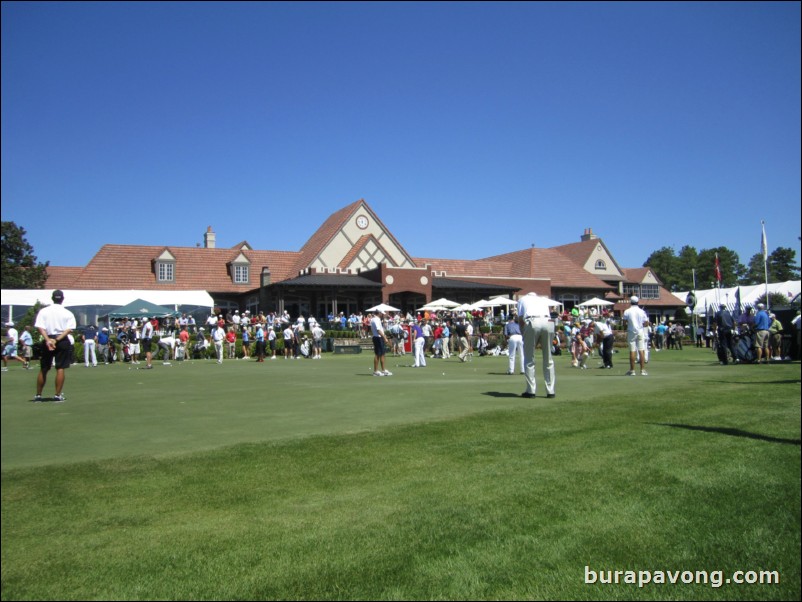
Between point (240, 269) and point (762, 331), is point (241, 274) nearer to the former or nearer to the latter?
point (240, 269)

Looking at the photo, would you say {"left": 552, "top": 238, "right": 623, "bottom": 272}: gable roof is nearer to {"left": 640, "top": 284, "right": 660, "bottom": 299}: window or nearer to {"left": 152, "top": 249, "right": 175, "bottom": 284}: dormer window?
{"left": 640, "top": 284, "right": 660, "bottom": 299}: window

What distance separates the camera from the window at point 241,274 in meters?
53.8

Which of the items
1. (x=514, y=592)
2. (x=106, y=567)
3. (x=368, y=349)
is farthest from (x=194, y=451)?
(x=368, y=349)

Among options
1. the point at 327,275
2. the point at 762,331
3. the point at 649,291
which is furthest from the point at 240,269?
the point at 649,291

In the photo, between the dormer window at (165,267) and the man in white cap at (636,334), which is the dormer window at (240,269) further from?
the man in white cap at (636,334)

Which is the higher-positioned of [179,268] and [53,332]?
[179,268]

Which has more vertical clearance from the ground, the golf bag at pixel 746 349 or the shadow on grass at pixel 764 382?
the golf bag at pixel 746 349

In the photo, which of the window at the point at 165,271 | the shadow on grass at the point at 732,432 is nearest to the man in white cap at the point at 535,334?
the shadow on grass at the point at 732,432

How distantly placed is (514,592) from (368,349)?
34.8 metres

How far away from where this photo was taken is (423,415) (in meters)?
8.91

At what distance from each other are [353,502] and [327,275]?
4568 centimetres

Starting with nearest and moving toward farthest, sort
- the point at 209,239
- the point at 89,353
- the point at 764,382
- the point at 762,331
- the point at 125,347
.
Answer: the point at 89,353 → the point at 125,347 → the point at 764,382 → the point at 762,331 → the point at 209,239

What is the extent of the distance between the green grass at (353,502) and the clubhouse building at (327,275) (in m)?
40.7

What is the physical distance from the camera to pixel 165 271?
170ft
